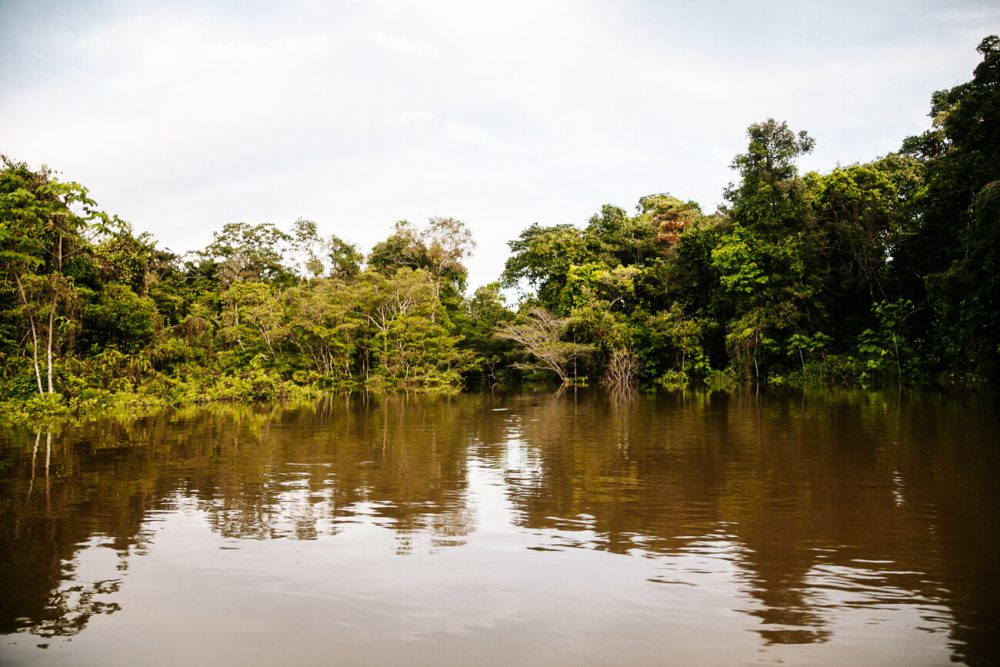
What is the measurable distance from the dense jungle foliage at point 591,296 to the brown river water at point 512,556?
39.0ft

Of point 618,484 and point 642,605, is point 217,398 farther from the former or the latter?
point 642,605

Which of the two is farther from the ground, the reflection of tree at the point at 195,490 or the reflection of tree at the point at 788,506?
the reflection of tree at the point at 788,506

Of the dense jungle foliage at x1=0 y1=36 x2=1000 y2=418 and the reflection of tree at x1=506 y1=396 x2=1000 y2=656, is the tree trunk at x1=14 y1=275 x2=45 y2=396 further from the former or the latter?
the reflection of tree at x1=506 y1=396 x2=1000 y2=656

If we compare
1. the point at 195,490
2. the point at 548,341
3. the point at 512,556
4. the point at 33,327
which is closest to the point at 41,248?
the point at 33,327

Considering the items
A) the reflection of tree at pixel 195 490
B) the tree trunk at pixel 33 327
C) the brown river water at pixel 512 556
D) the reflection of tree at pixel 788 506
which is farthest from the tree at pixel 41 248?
the reflection of tree at pixel 788 506

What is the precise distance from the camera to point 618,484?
7.88 meters

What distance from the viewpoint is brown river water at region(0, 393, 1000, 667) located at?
3.67 meters

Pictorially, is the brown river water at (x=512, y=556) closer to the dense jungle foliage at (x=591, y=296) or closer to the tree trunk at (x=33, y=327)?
the tree trunk at (x=33, y=327)

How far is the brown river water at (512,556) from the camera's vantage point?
12.0 feet

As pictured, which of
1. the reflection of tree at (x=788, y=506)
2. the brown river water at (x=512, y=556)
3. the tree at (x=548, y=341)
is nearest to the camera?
the brown river water at (x=512, y=556)

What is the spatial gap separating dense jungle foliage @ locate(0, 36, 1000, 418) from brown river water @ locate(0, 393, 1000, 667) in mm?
11900

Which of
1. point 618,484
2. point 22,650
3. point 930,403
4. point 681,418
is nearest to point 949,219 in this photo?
point 930,403

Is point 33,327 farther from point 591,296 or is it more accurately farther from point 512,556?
point 591,296

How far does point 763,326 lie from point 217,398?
25801mm
